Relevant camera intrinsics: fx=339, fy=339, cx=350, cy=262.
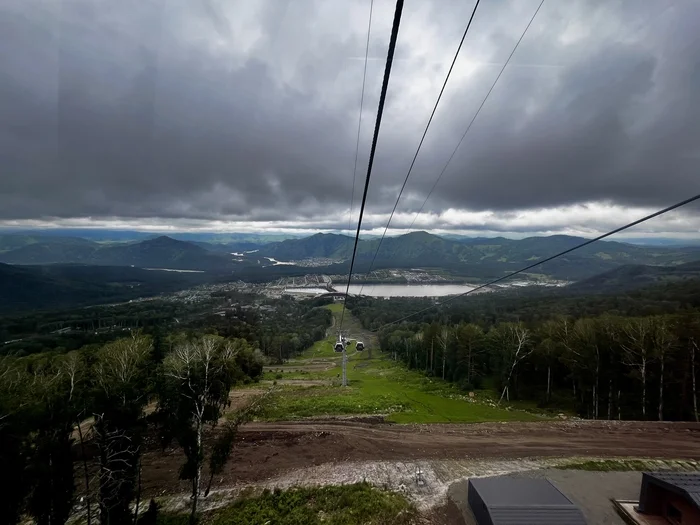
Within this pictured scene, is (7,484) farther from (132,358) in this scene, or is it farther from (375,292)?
(375,292)

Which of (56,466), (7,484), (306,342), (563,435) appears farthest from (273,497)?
(306,342)

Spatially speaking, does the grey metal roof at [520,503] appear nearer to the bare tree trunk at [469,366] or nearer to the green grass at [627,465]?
the green grass at [627,465]

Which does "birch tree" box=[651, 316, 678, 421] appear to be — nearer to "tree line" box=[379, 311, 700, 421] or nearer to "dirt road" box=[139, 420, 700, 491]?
"tree line" box=[379, 311, 700, 421]

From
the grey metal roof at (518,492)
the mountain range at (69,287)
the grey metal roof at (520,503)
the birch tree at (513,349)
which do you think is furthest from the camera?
the mountain range at (69,287)

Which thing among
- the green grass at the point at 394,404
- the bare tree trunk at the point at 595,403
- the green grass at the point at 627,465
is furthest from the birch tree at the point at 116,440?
the bare tree trunk at the point at 595,403

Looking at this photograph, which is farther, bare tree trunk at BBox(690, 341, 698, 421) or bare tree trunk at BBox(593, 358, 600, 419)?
bare tree trunk at BBox(593, 358, 600, 419)

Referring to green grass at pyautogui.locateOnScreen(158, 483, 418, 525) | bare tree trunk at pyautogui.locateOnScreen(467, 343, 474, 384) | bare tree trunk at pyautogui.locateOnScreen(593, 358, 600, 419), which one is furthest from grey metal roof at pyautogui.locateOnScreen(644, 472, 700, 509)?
bare tree trunk at pyautogui.locateOnScreen(467, 343, 474, 384)

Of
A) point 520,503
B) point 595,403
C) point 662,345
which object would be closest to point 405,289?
point 595,403
